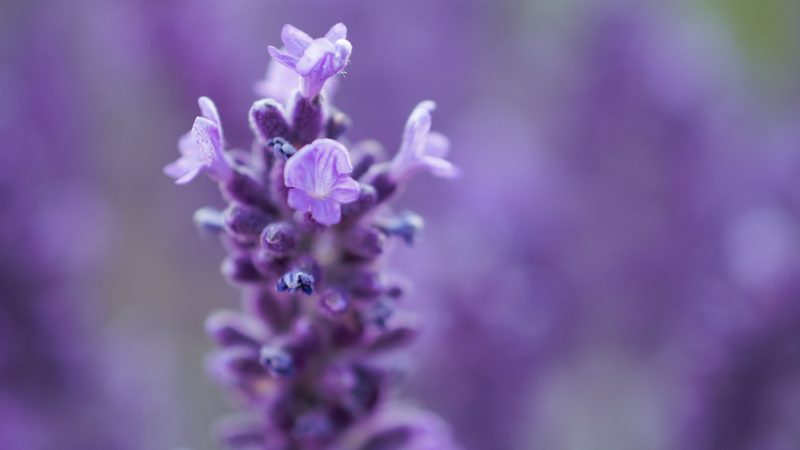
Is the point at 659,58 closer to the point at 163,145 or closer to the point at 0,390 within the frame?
the point at 163,145

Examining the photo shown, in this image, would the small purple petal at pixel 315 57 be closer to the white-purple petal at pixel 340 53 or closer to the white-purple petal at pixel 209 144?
the white-purple petal at pixel 340 53

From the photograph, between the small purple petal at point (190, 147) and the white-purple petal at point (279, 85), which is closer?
the small purple petal at point (190, 147)

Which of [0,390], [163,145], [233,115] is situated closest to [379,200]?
[0,390]

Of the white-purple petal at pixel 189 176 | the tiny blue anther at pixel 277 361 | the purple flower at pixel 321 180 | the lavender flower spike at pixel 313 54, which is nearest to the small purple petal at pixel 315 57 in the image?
the lavender flower spike at pixel 313 54

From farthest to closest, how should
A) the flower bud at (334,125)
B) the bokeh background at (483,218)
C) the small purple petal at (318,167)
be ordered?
the bokeh background at (483,218) → the flower bud at (334,125) → the small purple petal at (318,167)

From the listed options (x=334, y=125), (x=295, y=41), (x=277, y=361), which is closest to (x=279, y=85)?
(x=334, y=125)

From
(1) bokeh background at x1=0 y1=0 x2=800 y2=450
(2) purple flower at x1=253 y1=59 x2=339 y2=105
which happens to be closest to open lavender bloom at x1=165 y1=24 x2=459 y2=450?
(2) purple flower at x1=253 y1=59 x2=339 y2=105

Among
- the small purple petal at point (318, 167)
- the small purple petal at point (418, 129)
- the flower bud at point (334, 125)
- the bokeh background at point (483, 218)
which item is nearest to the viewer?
the small purple petal at point (318, 167)
